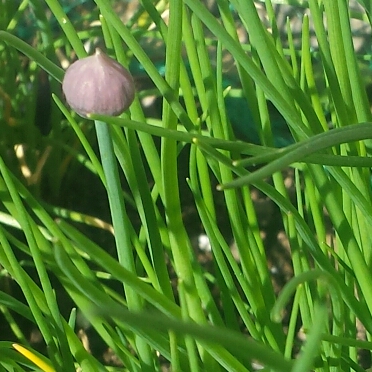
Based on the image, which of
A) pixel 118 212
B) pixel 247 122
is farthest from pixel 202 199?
pixel 247 122

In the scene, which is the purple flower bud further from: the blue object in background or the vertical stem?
the blue object in background

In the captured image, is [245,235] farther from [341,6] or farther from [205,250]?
[205,250]

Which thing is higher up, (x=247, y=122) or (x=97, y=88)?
(x=97, y=88)

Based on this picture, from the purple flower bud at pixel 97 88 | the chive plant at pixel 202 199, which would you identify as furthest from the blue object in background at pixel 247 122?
the purple flower bud at pixel 97 88

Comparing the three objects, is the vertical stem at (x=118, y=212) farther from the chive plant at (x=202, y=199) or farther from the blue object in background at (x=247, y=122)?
the blue object in background at (x=247, y=122)

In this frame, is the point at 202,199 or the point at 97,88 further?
the point at 202,199

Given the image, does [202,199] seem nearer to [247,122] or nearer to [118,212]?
[118,212]

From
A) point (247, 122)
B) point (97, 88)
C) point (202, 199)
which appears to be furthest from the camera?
point (247, 122)

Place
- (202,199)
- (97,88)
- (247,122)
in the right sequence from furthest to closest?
(247,122)
(202,199)
(97,88)

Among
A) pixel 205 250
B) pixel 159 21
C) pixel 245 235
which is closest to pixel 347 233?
pixel 245 235
